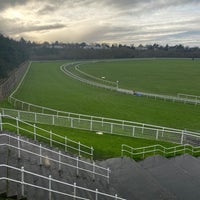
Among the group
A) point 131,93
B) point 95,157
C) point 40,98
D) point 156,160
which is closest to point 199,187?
point 156,160

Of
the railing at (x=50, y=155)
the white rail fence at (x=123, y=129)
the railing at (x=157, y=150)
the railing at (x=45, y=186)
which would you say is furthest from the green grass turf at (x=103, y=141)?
the railing at (x=45, y=186)

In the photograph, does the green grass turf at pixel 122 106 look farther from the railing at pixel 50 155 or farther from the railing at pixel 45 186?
the railing at pixel 45 186

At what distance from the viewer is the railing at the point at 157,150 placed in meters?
16.9

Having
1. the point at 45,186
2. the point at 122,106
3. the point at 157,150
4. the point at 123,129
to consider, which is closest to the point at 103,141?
the point at 157,150

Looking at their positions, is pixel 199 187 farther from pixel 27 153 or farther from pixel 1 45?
pixel 1 45

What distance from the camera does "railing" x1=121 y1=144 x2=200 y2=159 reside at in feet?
55.4

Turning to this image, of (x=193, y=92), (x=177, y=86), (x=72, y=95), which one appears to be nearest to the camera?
(x=72, y=95)

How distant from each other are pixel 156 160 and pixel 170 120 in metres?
14.4

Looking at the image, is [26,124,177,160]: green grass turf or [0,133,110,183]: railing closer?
[0,133,110,183]: railing

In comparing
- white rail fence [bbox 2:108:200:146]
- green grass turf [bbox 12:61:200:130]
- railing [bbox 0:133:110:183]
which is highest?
railing [bbox 0:133:110:183]

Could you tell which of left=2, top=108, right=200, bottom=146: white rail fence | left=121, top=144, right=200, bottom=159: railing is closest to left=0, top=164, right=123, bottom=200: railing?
left=121, top=144, right=200, bottom=159: railing

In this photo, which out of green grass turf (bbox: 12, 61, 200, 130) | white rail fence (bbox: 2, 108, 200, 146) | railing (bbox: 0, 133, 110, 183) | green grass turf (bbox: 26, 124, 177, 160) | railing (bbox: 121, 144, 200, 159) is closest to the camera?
railing (bbox: 0, 133, 110, 183)

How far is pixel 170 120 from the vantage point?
29.8 metres

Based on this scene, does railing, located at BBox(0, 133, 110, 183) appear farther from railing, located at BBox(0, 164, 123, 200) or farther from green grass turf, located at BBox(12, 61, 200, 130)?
green grass turf, located at BBox(12, 61, 200, 130)
